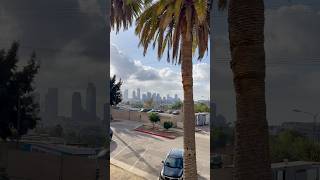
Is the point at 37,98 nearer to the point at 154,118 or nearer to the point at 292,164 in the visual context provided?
the point at 292,164

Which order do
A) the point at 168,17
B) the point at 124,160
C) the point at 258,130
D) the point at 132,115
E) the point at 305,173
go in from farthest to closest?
1. the point at 132,115
2. the point at 124,160
3. the point at 168,17
4. the point at 305,173
5. the point at 258,130

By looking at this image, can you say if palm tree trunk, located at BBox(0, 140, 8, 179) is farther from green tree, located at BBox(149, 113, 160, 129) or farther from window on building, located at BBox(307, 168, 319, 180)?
green tree, located at BBox(149, 113, 160, 129)

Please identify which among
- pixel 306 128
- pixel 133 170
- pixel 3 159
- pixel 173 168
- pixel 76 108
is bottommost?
pixel 133 170

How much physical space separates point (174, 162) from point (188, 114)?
25.2ft

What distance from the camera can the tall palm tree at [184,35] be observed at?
55.6 ft

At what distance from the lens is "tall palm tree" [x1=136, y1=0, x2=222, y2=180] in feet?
55.6

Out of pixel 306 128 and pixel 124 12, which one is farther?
pixel 124 12

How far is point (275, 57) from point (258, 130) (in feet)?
27.6

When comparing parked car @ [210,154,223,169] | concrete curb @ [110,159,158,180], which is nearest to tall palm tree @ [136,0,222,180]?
parked car @ [210,154,223,169]

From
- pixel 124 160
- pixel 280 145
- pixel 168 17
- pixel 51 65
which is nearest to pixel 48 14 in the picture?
pixel 51 65

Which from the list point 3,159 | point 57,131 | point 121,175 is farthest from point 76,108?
point 121,175

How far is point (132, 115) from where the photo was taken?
61.8m

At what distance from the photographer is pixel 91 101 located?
15.3m

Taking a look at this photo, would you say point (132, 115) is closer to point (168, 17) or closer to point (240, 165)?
point (168, 17)
